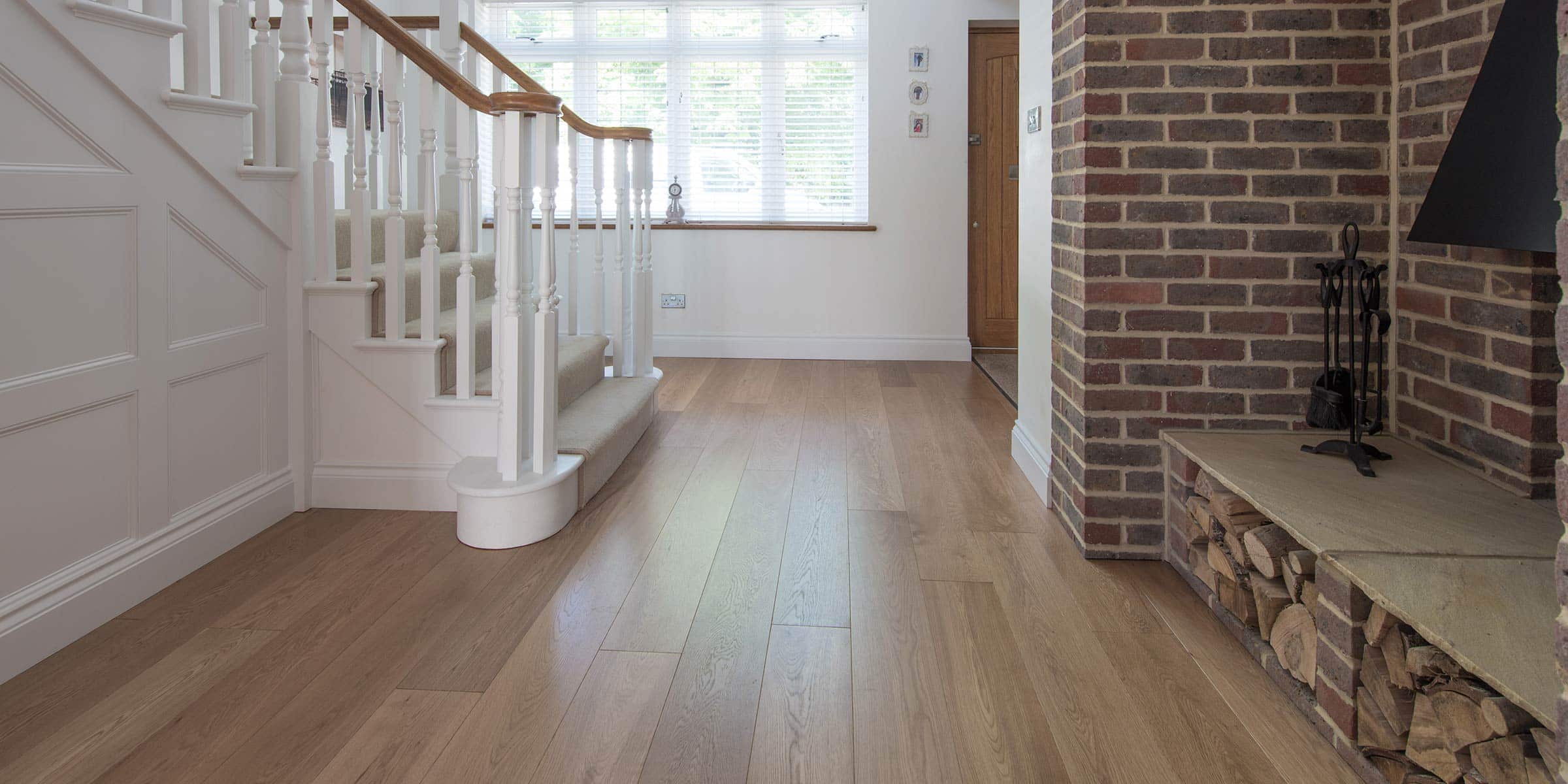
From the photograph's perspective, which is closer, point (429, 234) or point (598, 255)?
point (429, 234)

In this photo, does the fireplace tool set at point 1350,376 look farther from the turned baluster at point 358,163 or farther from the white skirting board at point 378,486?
the turned baluster at point 358,163

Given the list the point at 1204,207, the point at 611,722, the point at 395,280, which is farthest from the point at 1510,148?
the point at 395,280

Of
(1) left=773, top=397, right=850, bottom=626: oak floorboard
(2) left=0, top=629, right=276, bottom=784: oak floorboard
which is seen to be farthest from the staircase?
(2) left=0, top=629, right=276, bottom=784: oak floorboard

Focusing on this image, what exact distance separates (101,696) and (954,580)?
1779mm

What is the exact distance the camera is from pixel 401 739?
1.83 meters

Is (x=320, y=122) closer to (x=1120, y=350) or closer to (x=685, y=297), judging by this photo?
(x=1120, y=350)

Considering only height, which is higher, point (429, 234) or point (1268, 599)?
point (429, 234)

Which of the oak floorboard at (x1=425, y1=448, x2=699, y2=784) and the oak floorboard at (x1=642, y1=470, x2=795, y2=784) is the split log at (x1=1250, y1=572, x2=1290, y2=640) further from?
the oak floorboard at (x1=425, y1=448, x2=699, y2=784)

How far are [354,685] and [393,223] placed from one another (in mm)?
1533

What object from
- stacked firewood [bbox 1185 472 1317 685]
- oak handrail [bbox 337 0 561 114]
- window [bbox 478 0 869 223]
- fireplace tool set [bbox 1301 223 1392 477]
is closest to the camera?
stacked firewood [bbox 1185 472 1317 685]

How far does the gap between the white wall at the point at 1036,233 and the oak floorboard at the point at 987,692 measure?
42.0 inches

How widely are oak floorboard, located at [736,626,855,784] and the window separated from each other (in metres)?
4.57

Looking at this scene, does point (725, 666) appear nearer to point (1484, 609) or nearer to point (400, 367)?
point (1484, 609)

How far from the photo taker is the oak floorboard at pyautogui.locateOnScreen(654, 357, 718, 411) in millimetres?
5121
